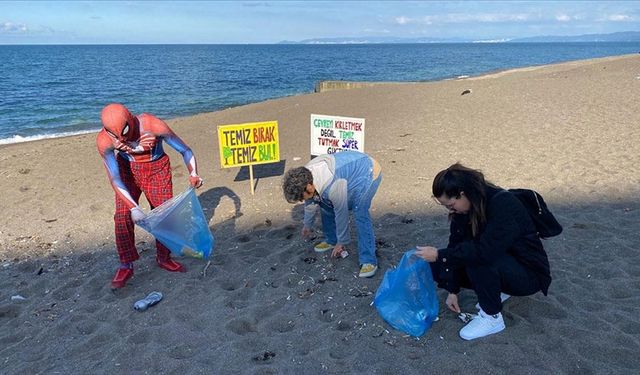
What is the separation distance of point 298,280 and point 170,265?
4.25 feet

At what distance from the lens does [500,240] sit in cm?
292

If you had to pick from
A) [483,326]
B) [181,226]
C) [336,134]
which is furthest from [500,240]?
[336,134]

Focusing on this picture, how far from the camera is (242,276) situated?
14.2 ft

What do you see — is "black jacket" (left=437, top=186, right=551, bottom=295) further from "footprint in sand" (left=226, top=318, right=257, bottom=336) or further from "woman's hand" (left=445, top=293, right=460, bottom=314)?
"footprint in sand" (left=226, top=318, right=257, bottom=336)

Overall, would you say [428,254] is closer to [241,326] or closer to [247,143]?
[241,326]

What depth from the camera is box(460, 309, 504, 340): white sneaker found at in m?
3.15

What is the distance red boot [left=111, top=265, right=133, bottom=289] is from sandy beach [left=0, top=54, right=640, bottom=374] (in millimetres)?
77

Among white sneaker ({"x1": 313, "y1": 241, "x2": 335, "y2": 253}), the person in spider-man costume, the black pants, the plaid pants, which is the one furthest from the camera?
white sneaker ({"x1": 313, "y1": 241, "x2": 335, "y2": 253})

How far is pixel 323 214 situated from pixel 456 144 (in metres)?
4.98

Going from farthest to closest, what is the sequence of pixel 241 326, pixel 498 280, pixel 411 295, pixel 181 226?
1. pixel 181 226
2. pixel 241 326
3. pixel 411 295
4. pixel 498 280

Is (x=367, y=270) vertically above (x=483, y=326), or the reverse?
(x=483, y=326)

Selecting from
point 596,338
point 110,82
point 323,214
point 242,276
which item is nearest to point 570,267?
point 596,338

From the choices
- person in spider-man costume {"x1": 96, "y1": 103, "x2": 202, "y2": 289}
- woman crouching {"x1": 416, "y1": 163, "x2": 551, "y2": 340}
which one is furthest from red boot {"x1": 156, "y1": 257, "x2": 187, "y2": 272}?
woman crouching {"x1": 416, "y1": 163, "x2": 551, "y2": 340}

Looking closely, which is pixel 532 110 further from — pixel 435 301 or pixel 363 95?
pixel 435 301
